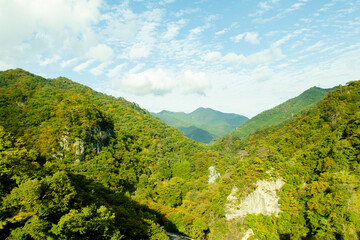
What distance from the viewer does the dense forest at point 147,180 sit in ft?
54.5

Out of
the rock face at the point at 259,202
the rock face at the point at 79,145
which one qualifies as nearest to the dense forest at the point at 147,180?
the rock face at the point at 79,145

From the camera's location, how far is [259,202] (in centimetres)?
3725

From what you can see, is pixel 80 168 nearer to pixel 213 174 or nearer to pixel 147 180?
pixel 147 180

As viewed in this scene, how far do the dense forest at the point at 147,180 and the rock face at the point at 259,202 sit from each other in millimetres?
458

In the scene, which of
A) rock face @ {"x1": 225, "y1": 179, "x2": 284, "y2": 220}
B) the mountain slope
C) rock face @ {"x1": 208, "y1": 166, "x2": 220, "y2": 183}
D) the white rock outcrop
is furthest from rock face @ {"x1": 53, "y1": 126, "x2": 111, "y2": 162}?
the white rock outcrop

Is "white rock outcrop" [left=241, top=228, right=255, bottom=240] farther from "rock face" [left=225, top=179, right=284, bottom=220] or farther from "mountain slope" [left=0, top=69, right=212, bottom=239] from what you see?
"mountain slope" [left=0, top=69, right=212, bottom=239]

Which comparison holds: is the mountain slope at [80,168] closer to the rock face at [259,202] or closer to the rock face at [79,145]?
the rock face at [79,145]

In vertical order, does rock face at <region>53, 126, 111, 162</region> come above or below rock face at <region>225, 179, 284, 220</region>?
above

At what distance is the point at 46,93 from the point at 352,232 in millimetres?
98919

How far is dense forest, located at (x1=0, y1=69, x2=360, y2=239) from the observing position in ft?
54.5

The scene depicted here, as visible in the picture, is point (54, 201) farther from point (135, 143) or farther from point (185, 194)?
point (135, 143)

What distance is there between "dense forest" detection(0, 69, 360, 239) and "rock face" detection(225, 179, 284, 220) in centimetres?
46

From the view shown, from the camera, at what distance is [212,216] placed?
41.8m

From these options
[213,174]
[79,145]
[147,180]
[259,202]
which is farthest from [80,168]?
[259,202]
